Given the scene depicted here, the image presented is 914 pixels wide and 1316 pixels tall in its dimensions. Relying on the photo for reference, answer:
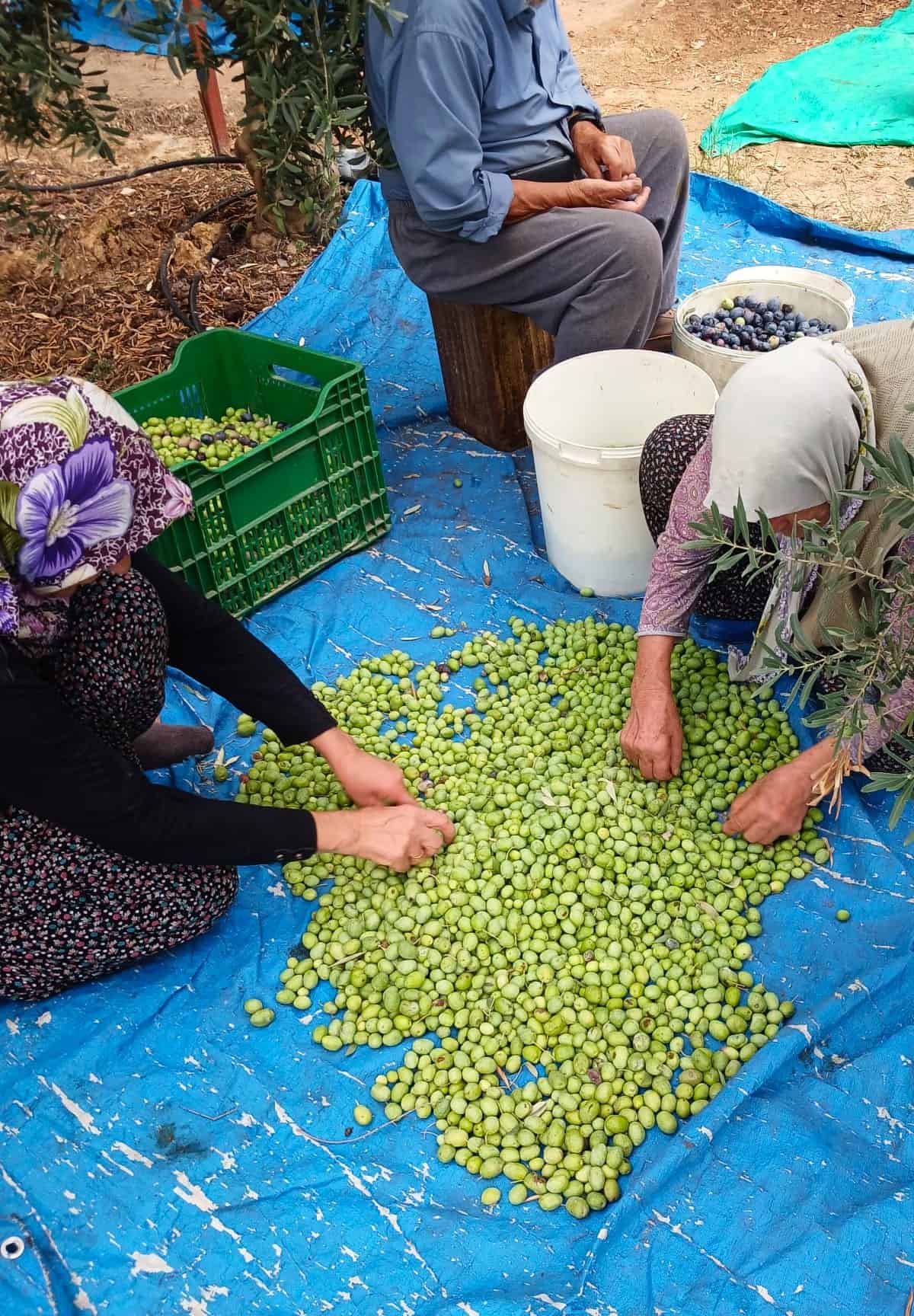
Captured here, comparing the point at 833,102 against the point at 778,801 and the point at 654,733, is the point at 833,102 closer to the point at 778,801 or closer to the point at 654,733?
the point at 654,733

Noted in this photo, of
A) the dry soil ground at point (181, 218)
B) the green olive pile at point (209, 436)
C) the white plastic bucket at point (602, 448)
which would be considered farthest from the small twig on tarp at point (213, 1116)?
the dry soil ground at point (181, 218)

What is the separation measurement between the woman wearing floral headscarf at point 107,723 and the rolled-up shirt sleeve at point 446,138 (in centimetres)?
127

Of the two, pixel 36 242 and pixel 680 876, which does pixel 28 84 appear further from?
pixel 36 242

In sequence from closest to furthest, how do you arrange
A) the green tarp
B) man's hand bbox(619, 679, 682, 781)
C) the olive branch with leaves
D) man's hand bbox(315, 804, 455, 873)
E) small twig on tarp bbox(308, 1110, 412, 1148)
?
the olive branch with leaves → small twig on tarp bbox(308, 1110, 412, 1148) → man's hand bbox(315, 804, 455, 873) → man's hand bbox(619, 679, 682, 781) → the green tarp

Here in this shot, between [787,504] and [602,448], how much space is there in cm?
94

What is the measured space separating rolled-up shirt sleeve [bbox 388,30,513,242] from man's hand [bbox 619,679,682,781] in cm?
140

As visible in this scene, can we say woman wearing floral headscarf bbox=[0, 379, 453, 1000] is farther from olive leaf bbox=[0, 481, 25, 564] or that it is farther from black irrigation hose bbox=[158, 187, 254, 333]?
black irrigation hose bbox=[158, 187, 254, 333]

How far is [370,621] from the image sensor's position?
2.91 metres

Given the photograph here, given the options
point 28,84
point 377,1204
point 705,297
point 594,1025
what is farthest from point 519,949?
point 705,297

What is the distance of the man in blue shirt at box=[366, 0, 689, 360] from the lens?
104 inches

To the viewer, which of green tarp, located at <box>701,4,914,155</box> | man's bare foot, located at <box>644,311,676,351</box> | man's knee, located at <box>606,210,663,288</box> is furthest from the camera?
green tarp, located at <box>701,4,914,155</box>

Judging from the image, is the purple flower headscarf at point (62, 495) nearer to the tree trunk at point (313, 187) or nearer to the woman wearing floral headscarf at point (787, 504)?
the tree trunk at point (313, 187)

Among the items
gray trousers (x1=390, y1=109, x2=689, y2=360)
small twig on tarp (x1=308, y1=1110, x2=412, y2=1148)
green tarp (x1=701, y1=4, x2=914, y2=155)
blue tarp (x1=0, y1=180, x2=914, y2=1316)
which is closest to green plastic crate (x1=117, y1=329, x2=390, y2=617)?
gray trousers (x1=390, y1=109, x2=689, y2=360)

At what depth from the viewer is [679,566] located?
2.17m
